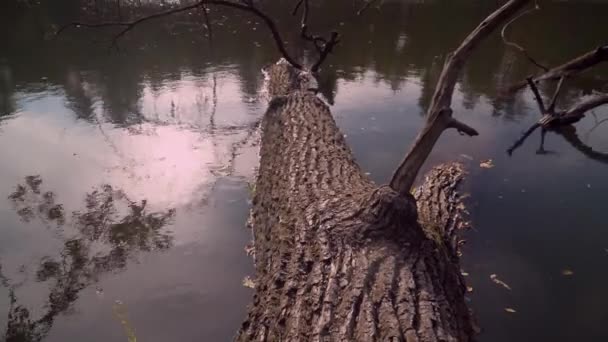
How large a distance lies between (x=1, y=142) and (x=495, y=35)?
14.5 meters

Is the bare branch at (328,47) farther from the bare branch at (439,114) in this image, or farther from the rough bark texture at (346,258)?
the bare branch at (439,114)

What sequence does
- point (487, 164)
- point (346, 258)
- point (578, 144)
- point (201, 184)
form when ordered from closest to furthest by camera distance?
1. point (346, 258)
2. point (201, 184)
3. point (487, 164)
4. point (578, 144)

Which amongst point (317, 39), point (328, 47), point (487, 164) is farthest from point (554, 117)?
point (317, 39)

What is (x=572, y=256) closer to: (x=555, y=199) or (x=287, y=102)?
(x=555, y=199)

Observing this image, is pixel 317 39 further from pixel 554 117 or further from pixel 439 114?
pixel 439 114

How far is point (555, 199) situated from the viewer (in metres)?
5.29

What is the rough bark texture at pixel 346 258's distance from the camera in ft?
8.27

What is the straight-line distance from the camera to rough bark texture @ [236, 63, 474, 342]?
99.2 inches

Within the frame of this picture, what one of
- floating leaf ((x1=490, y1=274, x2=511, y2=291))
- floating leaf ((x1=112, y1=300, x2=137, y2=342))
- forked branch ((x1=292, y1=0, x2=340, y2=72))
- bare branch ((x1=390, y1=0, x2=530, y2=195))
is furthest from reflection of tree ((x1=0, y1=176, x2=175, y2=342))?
forked branch ((x1=292, y1=0, x2=340, y2=72))

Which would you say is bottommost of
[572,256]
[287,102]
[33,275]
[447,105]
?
[33,275]

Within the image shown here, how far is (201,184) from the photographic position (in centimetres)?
540

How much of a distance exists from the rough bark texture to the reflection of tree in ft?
4.00

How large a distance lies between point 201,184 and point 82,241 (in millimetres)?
1518

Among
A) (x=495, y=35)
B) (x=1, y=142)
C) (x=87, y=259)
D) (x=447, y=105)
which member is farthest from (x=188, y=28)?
(x=447, y=105)
